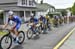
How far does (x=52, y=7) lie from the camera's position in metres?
86.4

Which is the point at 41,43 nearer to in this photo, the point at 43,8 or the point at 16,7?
the point at 16,7

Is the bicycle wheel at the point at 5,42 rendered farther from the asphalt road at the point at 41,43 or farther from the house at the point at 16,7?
the house at the point at 16,7

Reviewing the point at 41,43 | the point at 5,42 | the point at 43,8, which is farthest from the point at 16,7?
the point at 5,42

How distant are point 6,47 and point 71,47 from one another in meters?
3.17

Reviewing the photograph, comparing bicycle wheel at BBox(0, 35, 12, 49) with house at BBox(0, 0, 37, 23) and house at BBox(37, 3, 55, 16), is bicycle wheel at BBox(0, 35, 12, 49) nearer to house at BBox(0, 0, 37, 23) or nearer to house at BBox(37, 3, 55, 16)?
house at BBox(0, 0, 37, 23)

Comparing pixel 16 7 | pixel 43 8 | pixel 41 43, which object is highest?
pixel 16 7

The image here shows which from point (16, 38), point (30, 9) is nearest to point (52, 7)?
point (30, 9)

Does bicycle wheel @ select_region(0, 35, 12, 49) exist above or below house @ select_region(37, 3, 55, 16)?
above

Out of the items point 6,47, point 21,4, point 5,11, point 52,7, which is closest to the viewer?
point 6,47

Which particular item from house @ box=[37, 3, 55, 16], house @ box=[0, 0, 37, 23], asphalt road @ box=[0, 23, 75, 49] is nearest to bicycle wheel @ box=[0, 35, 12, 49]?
asphalt road @ box=[0, 23, 75, 49]

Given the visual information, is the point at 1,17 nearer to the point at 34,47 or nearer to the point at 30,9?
the point at 30,9

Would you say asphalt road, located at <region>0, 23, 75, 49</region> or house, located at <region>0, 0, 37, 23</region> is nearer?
asphalt road, located at <region>0, 23, 75, 49</region>

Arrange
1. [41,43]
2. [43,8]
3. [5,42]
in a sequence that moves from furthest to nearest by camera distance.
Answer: [43,8]
[41,43]
[5,42]

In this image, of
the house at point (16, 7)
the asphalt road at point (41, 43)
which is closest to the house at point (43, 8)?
the house at point (16, 7)
